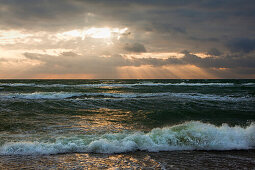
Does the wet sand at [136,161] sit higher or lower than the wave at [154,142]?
lower

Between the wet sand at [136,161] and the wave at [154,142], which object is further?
the wave at [154,142]

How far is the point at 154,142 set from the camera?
6.41 m

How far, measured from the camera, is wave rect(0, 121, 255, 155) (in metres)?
5.79

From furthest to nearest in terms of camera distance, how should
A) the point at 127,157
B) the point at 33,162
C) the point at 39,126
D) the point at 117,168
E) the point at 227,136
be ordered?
the point at 39,126 → the point at 227,136 → the point at 127,157 → the point at 33,162 → the point at 117,168

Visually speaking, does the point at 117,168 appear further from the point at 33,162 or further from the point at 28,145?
the point at 28,145

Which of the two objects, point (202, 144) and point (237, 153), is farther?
point (202, 144)

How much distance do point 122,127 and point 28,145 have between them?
155 inches

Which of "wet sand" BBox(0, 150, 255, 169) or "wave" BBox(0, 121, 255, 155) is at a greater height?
"wave" BBox(0, 121, 255, 155)

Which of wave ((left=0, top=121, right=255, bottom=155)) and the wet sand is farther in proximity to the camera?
wave ((left=0, top=121, right=255, bottom=155))

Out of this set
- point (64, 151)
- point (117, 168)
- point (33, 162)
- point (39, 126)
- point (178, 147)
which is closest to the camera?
point (117, 168)

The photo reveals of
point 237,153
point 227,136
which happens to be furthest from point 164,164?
point 227,136

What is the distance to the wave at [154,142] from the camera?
5.79 m

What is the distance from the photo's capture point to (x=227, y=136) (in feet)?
22.7

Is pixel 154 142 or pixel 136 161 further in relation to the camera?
pixel 154 142
